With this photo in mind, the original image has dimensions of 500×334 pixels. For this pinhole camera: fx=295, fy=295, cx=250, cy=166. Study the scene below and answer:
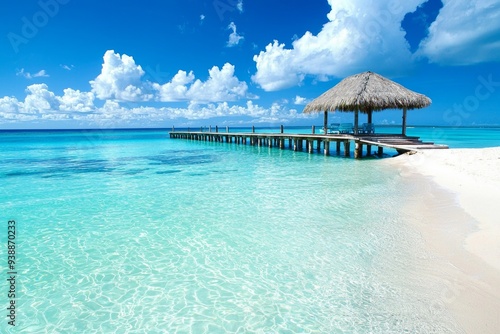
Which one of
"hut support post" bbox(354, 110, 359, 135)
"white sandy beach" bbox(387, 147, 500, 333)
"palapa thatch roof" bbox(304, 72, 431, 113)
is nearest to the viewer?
"white sandy beach" bbox(387, 147, 500, 333)

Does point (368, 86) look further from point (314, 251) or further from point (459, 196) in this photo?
point (314, 251)

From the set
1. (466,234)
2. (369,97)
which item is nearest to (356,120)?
(369,97)

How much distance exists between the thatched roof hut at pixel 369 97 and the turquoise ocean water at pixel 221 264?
8.59 meters

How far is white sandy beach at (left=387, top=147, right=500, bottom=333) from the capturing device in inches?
120

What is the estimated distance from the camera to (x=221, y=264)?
4355 millimetres

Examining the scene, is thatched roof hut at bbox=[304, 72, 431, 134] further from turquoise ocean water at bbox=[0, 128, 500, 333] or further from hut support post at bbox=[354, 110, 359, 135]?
turquoise ocean water at bbox=[0, 128, 500, 333]

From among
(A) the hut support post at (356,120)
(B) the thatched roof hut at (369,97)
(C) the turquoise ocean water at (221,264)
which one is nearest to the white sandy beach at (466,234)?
(C) the turquoise ocean water at (221,264)

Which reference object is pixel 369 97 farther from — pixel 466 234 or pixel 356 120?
pixel 466 234

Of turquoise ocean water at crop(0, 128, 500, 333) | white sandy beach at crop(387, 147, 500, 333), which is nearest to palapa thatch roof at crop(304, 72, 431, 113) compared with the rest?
white sandy beach at crop(387, 147, 500, 333)

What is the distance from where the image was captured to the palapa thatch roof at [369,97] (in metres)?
15.6

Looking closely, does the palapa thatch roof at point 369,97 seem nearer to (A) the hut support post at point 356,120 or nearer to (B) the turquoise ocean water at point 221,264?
(A) the hut support post at point 356,120

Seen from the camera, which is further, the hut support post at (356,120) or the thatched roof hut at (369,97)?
the hut support post at (356,120)

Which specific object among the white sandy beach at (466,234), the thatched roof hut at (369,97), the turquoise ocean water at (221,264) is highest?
the thatched roof hut at (369,97)

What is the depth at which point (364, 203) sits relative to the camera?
716cm
